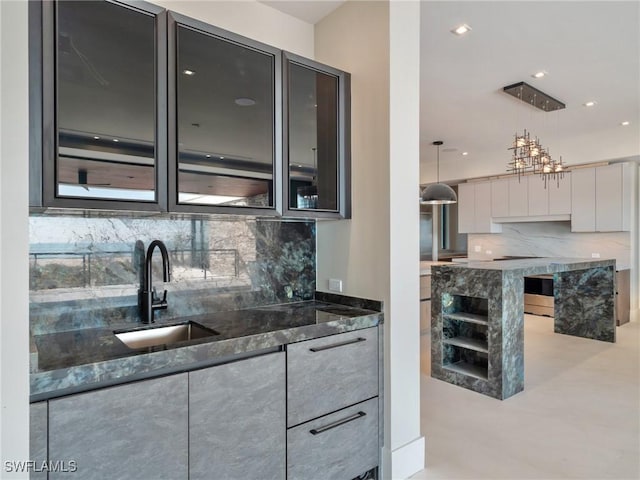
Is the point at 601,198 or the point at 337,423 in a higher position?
the point at 601,198

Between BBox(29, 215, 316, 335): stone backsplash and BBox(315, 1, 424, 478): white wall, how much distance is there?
455mm

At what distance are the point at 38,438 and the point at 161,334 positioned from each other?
796 mm

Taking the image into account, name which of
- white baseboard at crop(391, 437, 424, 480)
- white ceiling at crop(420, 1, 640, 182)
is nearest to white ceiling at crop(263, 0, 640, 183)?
white ceiling at crop(420, 1, 640, 182)

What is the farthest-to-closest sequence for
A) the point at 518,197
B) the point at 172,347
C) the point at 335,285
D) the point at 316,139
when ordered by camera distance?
the point at 518,197
the point at 335,285
the point at 316,139
the point at 172,347

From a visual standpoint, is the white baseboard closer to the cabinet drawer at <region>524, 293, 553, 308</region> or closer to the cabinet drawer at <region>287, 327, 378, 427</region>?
the cabinet drawer at <region>287, 327, 378, 427</region>

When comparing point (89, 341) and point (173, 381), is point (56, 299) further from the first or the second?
point (173, 381)

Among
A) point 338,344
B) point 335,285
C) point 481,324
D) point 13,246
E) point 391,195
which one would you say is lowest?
point 481,324

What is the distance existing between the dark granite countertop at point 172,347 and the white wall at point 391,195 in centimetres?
19

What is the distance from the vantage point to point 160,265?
2037 mm

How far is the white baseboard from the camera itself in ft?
6.84

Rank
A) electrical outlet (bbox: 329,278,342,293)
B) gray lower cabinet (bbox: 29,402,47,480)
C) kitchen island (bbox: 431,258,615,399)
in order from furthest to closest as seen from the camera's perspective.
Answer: kitchen island (bbox: 431,258,615,399), electrical outlet (bbox: 329,278,342,293), gray lower cabinet (bbox: 29,402,47,480)

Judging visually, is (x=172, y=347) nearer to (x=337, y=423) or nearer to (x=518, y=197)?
(x=337, y=423)

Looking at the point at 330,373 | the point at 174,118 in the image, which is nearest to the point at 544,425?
the point at 330,373

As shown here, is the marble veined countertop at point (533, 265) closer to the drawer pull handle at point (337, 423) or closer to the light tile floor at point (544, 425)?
the light tile floor at point (544, 425)
